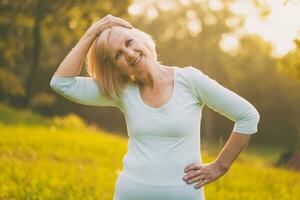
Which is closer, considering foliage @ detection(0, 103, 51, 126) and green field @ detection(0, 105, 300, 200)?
green field @ detection(0, 105, 300, 200)

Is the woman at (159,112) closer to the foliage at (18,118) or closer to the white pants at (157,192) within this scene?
the white pants at (157,192)

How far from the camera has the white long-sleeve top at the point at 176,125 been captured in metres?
3.16

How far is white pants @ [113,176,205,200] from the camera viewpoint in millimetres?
3174

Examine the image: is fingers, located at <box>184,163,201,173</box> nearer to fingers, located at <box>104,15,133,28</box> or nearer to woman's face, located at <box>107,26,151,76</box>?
woman's face, located at <box>107,26,151,76</box>

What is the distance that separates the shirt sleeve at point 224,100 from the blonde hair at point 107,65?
31 cm

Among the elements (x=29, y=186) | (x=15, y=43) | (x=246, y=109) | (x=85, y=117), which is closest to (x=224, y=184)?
(x=29, y=186)

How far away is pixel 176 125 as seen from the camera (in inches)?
124

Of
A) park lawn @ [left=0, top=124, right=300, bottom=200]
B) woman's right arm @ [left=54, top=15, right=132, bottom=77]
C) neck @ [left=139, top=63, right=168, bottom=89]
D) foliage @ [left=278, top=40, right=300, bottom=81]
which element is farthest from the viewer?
foliage @ [left=278, top=40, right=300, bottom=81]

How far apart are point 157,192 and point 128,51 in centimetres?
81

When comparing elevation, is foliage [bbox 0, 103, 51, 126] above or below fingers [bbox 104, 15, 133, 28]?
below

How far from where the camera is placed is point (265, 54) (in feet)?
139

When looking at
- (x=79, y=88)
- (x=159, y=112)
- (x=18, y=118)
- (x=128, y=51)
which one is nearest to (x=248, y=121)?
(x=159, y=112)

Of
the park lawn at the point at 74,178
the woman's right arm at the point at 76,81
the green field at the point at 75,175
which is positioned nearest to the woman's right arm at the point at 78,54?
the woman's right arm at the point at 76,81

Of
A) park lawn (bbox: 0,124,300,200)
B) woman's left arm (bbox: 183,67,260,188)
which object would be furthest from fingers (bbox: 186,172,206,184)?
park lawn (bbox: 0,124,300,200)
